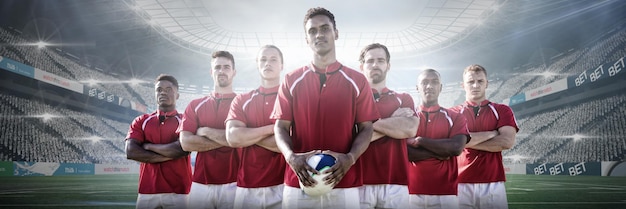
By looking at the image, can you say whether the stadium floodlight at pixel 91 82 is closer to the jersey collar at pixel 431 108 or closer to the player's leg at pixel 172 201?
the player's leg at pixel 172 201

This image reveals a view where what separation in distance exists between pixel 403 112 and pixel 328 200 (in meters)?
0.97

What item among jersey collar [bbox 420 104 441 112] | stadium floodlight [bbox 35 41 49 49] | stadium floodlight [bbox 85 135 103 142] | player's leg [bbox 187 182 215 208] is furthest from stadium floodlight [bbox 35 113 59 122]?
jersey collar [bbox 420 104 441 112]

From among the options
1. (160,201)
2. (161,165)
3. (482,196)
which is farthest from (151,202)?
(482,196)

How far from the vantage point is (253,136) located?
292 centimetres

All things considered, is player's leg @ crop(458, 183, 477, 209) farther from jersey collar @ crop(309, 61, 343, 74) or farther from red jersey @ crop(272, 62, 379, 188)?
jersey collar @ crop(309, 61, 343, 74)

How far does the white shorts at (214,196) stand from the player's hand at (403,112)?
1522 millimetres

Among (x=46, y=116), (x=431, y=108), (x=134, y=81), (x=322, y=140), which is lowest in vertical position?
(x=322, y=140)

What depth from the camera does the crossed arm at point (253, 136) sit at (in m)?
2.92

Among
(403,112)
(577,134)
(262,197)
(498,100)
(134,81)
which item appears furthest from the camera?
(134,81)

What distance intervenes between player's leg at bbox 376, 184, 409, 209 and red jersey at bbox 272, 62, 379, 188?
0.71m

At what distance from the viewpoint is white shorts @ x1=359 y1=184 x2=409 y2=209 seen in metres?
3.03

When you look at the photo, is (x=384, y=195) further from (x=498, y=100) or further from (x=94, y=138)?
(x=498, y=100)

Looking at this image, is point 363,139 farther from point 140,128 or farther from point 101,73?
point 101,73

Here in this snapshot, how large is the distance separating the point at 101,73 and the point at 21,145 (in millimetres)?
9903
